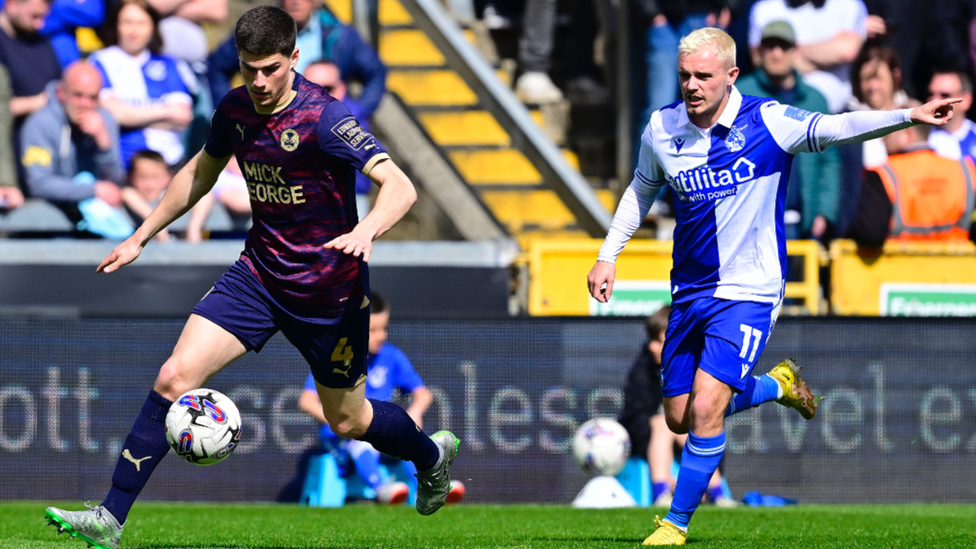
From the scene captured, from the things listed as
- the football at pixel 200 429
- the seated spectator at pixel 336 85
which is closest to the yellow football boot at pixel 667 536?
the football at pixel 200 429

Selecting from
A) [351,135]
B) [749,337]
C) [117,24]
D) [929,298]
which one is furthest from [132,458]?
[929,298]

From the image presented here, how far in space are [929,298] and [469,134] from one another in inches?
189

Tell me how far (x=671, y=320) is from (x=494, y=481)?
372 cm

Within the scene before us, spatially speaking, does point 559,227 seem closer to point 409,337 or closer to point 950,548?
point 409,337

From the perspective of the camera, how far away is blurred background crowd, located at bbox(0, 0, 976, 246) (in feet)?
37.7

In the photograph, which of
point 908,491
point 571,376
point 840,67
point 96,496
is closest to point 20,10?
point 96,496

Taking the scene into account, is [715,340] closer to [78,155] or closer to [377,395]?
[377,395]

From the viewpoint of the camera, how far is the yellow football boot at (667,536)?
6.54 metres

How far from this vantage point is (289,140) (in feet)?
20.1

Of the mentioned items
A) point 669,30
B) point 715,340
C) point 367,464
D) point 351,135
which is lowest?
point 367,464

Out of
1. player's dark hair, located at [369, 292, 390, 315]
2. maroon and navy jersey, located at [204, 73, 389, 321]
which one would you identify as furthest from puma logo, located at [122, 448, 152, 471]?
player's dark hair, located at [369, 292, 390, 315]

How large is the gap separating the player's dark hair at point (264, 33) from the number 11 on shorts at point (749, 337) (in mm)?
2448

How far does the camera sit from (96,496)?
10.0m

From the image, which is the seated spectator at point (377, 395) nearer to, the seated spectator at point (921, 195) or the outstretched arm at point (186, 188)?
the outstretched arm at point (186, 188)
